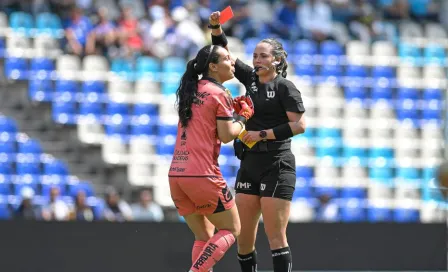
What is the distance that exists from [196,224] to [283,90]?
1.13 m

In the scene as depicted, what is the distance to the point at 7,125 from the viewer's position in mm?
10430

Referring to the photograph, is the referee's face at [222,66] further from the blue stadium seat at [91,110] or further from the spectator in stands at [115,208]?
the blue stadium seat at [91,110]

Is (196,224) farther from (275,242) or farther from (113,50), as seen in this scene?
(113,50)

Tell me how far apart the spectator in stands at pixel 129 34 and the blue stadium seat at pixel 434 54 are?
12.7 ft

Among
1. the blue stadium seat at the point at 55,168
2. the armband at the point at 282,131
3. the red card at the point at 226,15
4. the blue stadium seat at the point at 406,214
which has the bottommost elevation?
the blue stadium seat at the point at 406,214

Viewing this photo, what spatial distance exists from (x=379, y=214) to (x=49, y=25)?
4871 mm

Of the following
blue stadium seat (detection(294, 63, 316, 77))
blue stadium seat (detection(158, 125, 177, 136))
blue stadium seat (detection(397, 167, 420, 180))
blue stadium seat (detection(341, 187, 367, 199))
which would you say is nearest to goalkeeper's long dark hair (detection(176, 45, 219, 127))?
blue stadium seat (detection(158, 125, 177, 136))

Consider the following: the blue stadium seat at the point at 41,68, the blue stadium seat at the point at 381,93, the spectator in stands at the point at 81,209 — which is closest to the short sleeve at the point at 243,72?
the spectator in stands at the point at 81,209

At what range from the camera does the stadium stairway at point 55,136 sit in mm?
10438

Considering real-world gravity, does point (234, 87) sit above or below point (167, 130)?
above

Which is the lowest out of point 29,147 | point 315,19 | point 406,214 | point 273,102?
point 406,214

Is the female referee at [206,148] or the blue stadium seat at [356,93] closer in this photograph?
the female referee at [206,148]

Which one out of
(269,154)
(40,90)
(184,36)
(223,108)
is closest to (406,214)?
(184,36)

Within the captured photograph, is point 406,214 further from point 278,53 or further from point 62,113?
point 278,53
